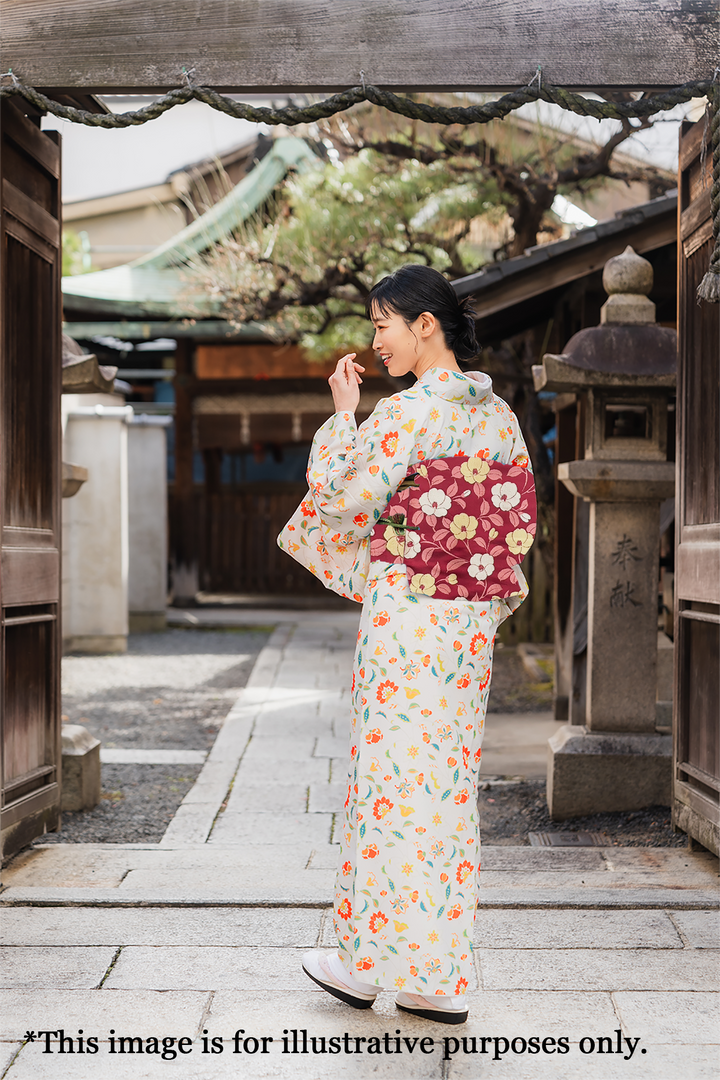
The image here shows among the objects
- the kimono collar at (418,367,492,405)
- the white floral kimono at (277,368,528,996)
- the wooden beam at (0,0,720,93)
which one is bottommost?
the white floral kimono at (277,368,528,996)

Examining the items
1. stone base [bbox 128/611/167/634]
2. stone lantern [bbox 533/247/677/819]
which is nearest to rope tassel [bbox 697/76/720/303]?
stone lantern [bbox 533/247/677/819]

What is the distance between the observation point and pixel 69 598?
11766 mm

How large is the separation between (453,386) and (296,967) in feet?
5.91

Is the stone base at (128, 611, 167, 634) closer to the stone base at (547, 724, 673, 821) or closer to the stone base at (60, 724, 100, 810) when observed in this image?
the stone base at (60, 724, 100, 810)

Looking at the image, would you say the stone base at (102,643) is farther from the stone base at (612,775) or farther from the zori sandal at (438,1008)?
the zori sandal at (438,1008)

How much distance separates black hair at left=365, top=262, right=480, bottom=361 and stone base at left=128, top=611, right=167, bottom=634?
1125cm

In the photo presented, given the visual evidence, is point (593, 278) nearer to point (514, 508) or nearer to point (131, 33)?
point (131, 33)

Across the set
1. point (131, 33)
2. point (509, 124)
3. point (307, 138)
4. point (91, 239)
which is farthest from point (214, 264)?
point (91, 239)

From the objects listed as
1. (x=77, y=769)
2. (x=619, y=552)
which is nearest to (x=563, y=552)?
(x=619, y=552)

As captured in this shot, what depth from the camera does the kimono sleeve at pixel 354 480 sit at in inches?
108

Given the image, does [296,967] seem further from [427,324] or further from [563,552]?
[563,552]

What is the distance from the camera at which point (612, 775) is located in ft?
17.0

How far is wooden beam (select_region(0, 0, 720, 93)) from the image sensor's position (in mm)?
3629

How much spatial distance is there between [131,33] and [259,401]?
11.7m
